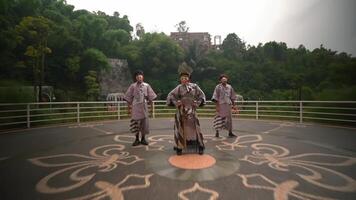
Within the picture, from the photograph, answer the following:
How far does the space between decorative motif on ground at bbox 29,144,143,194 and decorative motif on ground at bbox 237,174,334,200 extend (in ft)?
5.65

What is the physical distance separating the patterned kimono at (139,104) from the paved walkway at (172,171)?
1.37 ft

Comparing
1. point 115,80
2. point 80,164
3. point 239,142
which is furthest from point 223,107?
point 115,80

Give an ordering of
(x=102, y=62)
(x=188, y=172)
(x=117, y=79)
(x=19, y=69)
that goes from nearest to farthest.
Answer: (x=188, y=172) < (x=19, y=69) < (x=102, y=62) < (x=117, y=79)

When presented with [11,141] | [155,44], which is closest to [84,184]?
[11,141]

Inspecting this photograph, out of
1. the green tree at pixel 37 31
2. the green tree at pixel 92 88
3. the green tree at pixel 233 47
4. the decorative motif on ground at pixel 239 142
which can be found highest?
the green tree at pixel 233 47

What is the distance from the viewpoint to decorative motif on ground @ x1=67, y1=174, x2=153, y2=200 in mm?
2318

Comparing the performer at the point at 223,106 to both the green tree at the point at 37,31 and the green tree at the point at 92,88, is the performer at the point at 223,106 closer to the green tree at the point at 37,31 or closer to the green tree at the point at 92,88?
the green tree at the point at 37,31

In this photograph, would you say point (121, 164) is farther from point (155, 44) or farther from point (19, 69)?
point (155, 44)

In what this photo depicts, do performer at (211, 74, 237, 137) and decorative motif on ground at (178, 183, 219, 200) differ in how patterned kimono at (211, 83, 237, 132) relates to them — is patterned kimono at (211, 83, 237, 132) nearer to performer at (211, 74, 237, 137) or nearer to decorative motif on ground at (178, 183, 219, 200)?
performer at (211, 74, 237, 137)

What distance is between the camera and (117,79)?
95.7ft

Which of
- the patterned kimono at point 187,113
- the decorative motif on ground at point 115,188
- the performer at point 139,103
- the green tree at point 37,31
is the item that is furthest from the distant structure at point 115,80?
the decorative motif on ground at point 115,188

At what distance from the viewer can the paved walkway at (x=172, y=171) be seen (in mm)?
2398

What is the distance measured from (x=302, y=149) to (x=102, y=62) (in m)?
24.6

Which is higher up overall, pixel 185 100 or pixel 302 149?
pixel 185 100
